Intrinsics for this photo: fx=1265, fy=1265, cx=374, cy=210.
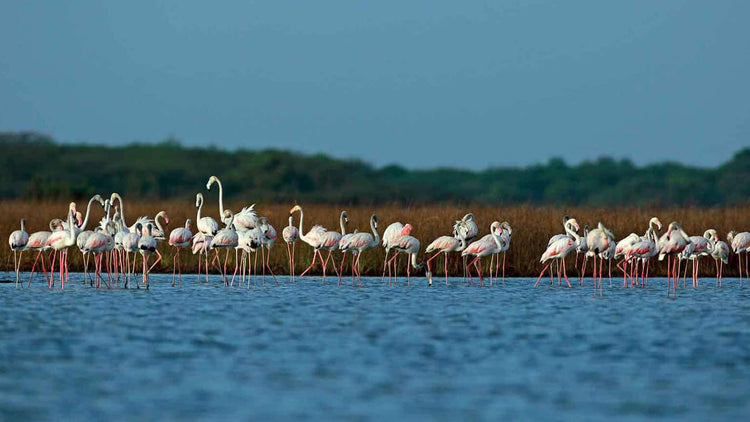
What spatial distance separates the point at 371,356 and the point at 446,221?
1255cm

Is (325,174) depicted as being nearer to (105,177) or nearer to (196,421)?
(105,177)

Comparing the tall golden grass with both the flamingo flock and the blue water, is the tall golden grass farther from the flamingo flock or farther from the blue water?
the blue water

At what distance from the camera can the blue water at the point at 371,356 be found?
27.2 ft

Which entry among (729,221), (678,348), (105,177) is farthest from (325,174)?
(678,348)

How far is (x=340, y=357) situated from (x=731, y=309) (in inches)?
258

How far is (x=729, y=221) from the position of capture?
947 inches

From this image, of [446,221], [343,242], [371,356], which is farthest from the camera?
[446,221]

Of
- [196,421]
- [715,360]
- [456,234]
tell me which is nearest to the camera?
[196,421]

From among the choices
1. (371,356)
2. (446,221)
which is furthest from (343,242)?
(371,356)

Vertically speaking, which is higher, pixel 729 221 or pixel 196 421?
pixel 729 221

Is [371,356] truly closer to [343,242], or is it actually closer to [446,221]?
[343,242]

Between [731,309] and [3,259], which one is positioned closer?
[731,309]

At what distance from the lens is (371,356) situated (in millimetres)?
10719

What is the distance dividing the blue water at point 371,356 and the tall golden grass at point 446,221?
491 cm
